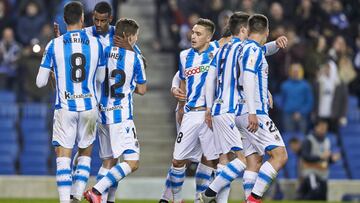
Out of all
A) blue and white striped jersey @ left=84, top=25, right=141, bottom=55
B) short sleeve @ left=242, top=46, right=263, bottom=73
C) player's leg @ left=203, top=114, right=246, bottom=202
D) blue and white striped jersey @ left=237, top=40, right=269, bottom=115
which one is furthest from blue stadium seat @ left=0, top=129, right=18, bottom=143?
short sleeve @ left=242, top=46, right=263, bottom=73

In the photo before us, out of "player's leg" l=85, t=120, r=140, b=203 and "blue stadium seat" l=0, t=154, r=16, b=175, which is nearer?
"player's leg" l=85, t=120, r=140, b=203

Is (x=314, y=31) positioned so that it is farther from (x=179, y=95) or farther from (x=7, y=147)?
(x=179, y=95)

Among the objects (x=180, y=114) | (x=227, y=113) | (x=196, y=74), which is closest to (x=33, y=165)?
(x=180, y=114)

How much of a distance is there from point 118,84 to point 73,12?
113 cm

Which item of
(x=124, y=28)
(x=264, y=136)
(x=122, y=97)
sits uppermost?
(x=124, y=28)

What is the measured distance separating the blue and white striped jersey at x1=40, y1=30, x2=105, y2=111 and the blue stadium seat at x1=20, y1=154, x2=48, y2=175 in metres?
9.15

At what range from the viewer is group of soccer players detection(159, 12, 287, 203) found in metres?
16.8

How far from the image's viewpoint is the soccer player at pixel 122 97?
1703 cm

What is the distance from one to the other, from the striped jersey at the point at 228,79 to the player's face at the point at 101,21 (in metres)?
1.58

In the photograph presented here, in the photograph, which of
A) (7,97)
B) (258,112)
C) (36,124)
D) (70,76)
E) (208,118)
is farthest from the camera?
(7,97)

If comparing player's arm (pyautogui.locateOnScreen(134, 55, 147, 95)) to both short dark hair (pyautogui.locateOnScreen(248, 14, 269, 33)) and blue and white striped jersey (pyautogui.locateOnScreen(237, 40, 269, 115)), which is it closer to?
blue and white striped jersey (pyautogui.locateOnScreen(237, 40, 269, 115))

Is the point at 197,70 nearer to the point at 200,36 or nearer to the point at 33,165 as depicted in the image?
the point at 200,36

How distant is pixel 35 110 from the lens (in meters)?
26.2

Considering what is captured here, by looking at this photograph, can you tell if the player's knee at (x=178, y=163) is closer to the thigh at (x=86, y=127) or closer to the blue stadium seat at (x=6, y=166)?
the thigh at (x=86, y=127)
